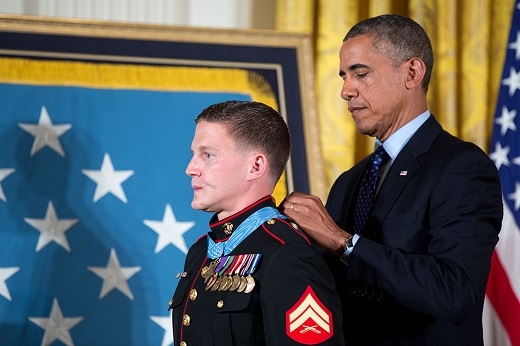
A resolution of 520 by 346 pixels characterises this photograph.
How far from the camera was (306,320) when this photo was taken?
1579 mm

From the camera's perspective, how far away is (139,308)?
2.97 meters

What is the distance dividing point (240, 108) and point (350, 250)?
40cm

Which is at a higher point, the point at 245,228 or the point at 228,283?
the point at 245,228

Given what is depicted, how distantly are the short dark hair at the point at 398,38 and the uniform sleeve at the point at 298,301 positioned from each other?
715 mm

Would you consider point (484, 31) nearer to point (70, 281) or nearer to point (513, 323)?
point (513, 323)

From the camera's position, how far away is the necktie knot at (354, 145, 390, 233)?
212 centimetres

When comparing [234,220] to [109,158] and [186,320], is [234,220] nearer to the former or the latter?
[186,320]

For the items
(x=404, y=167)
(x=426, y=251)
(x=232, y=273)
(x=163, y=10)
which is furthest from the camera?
(x=163, y=10)

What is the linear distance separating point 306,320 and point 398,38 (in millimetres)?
890

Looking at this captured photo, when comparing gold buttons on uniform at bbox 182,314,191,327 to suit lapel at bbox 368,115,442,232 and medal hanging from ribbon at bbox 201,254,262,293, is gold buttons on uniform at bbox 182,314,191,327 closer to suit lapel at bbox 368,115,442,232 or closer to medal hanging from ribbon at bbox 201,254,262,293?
medal hanging from ribbon at bbox 201,254,262,293

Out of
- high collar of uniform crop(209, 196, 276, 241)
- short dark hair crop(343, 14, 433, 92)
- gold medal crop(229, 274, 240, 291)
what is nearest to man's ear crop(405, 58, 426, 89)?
short dark hair crop(343, 14, 433, 92)

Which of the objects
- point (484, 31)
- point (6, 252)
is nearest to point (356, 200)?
point (6, 252)

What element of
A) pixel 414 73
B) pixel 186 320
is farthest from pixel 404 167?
pixel 186 320

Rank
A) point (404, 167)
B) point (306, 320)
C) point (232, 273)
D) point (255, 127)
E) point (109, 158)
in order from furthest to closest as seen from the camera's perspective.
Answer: point (109, 158)
point (404, 167)
point (255, 127)
point (232, 273)
point (306, 320)
